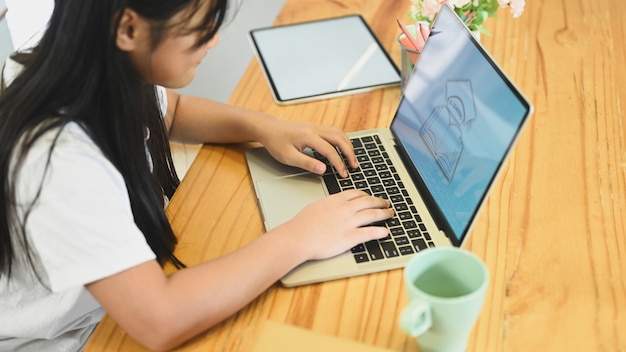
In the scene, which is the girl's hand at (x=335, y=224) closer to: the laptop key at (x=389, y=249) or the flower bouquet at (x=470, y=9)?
the laptop key at (x=389, y=249)

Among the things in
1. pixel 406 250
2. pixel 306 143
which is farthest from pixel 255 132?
pixel 406 250

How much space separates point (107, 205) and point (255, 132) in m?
0.36

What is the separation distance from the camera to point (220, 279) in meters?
0.84

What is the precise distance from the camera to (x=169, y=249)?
3.09 ft

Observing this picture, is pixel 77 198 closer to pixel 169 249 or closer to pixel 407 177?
pixel 169 249

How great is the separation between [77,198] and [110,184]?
5 centimetres

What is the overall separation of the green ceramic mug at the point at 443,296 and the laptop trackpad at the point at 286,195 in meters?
0.28

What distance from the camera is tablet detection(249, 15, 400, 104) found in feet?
4.19

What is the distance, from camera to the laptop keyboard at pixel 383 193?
3.00 ft

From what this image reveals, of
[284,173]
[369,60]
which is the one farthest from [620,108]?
[284,173]

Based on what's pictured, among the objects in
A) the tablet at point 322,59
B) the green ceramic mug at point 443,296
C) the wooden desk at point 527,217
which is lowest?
the wooden desk at point 527,217

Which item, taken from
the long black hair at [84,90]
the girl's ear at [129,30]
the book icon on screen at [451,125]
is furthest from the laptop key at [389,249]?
the girl's ear at [129,30]

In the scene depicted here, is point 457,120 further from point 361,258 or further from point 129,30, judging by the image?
point 129,30

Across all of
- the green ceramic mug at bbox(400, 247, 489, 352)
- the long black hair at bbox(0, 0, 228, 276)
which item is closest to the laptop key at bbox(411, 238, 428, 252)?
the green ceramic mug at bbox(400, 247, 489, 352)
